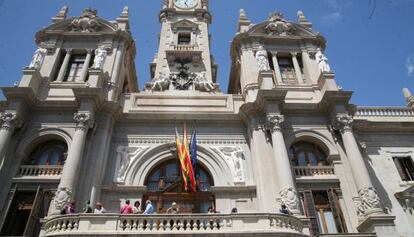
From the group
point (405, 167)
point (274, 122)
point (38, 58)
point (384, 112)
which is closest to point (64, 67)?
point (38, 58)

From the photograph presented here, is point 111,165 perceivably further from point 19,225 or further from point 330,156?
point 330,156

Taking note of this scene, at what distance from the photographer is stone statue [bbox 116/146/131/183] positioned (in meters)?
17.2

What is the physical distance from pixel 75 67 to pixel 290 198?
1656 cm

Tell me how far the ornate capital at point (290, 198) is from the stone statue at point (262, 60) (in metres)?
8.45

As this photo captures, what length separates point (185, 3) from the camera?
3212cm

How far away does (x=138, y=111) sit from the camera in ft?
65.1

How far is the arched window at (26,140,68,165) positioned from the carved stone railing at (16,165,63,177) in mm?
531

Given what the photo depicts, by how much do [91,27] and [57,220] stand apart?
16.2m

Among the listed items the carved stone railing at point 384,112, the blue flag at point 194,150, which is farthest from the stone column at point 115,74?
the carved stone railing at point 384,112

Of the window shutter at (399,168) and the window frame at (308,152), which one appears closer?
the window frame at (308,152)

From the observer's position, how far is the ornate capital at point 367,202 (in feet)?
49.3

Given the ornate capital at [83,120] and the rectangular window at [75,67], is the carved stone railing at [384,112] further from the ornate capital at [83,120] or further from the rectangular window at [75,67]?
the rectangular window at [75,67]

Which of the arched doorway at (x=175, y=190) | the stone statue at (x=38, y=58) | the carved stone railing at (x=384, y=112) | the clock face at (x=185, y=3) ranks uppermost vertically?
the clock face at (x=185, y=3)

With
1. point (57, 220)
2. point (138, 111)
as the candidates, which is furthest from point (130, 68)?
point (57, 220)
